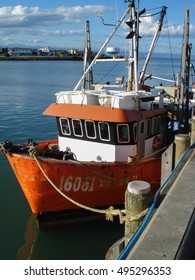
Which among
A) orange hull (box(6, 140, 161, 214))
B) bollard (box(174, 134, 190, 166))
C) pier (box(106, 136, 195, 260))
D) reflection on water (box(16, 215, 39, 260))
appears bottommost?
reflection on water (box(16, 215, 39, 260))

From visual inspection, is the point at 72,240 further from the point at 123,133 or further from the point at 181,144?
the point at 181,144

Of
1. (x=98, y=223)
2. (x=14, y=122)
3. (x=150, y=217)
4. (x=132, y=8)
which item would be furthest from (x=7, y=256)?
(x=14, y=122)

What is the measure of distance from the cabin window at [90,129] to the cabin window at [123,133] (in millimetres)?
755

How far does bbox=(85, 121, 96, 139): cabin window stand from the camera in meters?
9.84

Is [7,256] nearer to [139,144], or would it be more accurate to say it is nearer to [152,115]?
[139,144]

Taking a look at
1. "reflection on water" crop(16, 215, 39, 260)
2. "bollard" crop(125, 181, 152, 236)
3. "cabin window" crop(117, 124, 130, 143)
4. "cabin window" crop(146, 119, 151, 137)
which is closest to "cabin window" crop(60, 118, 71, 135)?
"cabin window" crop(117, 124, 130, 143)

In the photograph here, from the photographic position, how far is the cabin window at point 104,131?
964 centimetres

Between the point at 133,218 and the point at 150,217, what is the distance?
0.31 m

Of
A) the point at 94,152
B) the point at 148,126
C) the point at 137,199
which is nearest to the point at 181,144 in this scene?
the point at 148,126

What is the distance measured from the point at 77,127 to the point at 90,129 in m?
0.47

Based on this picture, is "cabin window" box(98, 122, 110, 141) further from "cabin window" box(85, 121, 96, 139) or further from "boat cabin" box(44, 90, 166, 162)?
"cabin window" box(85, 121, 96, 139)

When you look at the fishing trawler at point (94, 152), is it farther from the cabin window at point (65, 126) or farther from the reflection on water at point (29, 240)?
the reflection on water at point (29, 240)

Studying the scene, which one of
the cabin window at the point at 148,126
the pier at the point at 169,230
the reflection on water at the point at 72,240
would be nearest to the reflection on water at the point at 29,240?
the reflection on water at the point at 72,240

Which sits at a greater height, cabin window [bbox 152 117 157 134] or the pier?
cabin window [bbox 152 117 157 134]
